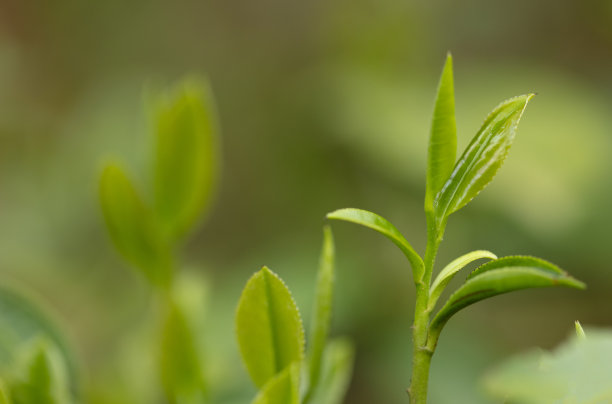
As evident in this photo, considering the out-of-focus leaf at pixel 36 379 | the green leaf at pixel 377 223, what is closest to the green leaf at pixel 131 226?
the out-of-focus leaf at pixel 36 379

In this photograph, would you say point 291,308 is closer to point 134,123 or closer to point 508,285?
point 508,285

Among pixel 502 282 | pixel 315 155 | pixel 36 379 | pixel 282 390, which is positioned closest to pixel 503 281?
pixel 502 282

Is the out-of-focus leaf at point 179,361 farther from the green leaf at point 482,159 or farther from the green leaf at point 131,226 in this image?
the green leaf at point 482,159

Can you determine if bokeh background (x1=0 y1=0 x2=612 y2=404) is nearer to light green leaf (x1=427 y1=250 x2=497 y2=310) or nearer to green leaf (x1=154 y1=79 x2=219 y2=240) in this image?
green leaf (x1=154 y1=79 x2=219 y2=240)

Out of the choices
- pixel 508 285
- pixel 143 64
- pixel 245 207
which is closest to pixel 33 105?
pixel 143 64

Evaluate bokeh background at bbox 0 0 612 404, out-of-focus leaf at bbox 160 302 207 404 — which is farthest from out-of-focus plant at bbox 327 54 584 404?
bokeh background at bbox 0 0 612 404
